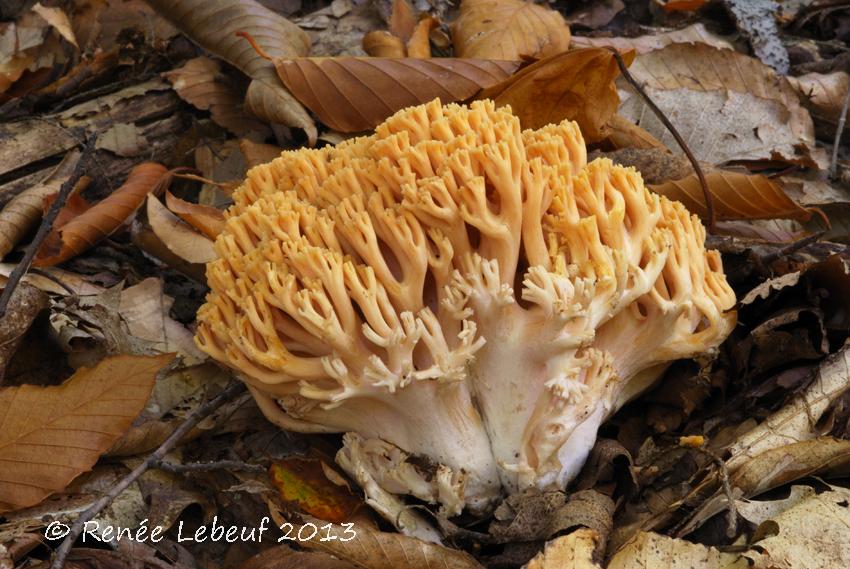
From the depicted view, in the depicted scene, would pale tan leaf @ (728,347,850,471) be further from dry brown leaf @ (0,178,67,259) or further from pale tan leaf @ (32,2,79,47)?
pale tan leaf @ (32,2,79,47)

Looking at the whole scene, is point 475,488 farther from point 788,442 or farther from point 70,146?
point 70,146

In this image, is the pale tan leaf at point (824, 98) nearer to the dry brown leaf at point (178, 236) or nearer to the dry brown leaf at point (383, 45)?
the dry brown leaf at point (383, 45)

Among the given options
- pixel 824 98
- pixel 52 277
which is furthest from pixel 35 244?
pixel 824 98

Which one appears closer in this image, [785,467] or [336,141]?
[785,467]

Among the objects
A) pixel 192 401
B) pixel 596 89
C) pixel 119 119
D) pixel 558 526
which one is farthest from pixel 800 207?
A: pixel 119 119

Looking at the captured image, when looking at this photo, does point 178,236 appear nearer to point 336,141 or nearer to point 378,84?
point 336,141

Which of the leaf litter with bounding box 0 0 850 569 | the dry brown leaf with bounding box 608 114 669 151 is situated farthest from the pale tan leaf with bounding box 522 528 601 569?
the dry brown leaf with bounding box 608 114 669 151

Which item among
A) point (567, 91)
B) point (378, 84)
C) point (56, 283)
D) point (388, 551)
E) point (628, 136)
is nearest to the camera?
point (388, 551)
